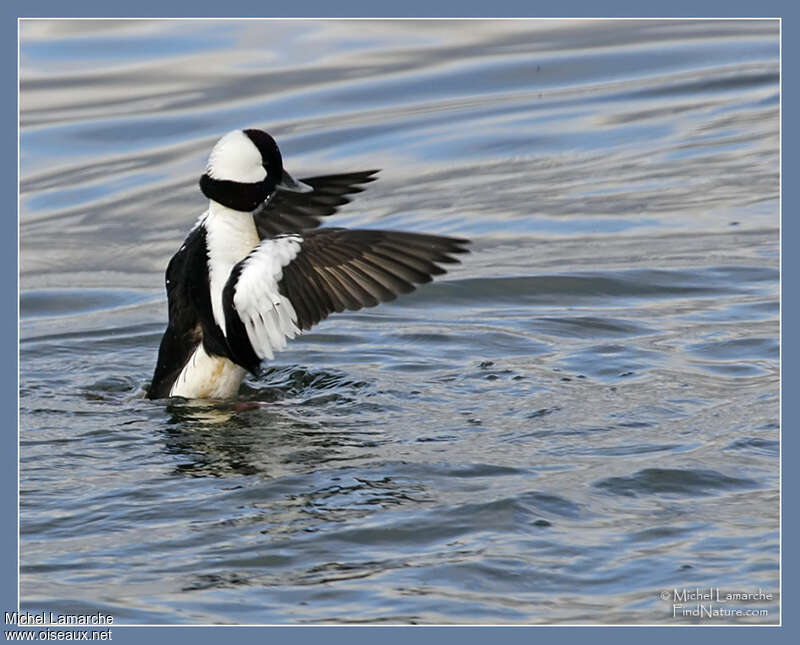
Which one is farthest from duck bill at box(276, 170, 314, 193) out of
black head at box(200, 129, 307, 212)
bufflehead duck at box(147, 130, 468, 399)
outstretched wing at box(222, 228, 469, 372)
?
outstretched wing at box(222, 228, 469, 372)

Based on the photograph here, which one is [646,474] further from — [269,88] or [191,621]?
[269,88]

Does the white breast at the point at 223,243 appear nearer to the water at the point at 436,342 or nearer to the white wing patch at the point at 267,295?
the white wing patch at the point at 267,295

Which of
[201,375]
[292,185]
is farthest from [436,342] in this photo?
[201,375]

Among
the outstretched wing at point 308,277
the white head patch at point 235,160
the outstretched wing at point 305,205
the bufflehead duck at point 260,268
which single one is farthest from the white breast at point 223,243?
the outstretched wing at point 305,205

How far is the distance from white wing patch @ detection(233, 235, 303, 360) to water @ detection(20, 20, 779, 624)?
520 millimetres

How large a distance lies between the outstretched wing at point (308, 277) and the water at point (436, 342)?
0.58 m

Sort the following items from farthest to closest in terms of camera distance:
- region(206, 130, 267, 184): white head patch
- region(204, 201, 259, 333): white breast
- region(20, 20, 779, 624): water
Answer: region(206, 130, 267, 184): white head patch → region(204, 201, 259, 333): white breast → region(20, 20, 779, 624): water

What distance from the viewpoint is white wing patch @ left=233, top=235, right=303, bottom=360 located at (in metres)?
7.59

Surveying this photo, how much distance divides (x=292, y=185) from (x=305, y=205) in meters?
0.49

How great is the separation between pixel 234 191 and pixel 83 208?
4.69 meters

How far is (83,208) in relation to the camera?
41.3 ft

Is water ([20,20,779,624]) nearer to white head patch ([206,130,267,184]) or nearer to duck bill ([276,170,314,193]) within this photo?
duck bill ([276,170,314,193])

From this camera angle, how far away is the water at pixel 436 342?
5.80 m

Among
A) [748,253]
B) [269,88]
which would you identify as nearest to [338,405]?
[748,253]
